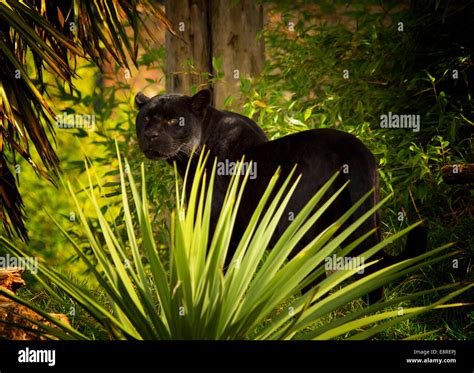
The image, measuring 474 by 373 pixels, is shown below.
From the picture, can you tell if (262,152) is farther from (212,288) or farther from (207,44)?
(207,44)

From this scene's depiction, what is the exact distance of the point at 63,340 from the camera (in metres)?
2.28

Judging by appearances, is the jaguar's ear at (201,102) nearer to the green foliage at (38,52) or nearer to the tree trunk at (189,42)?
the green foliage at (38,52)

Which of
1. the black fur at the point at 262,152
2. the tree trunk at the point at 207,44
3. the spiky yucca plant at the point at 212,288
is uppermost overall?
the tree trunk at the point at 207,44

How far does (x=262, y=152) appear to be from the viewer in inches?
137

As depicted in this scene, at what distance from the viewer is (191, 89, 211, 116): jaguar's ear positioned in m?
3.53

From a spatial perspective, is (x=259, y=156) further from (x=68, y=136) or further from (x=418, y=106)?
(x=68, y=136)

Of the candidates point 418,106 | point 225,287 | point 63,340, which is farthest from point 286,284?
point 418,106

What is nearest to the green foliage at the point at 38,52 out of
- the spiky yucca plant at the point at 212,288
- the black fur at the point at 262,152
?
the black fur at the point at 262,152

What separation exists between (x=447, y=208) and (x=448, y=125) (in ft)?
1.55

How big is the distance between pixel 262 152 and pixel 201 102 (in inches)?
14.6

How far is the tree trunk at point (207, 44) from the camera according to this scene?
496 centimetres

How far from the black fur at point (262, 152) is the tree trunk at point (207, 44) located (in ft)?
4.33

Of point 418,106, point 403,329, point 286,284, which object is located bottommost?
point 403,329
